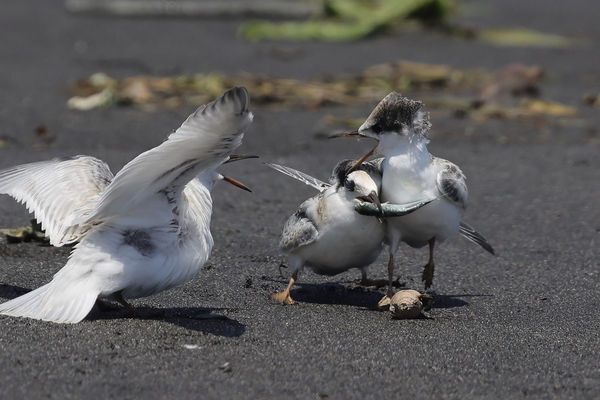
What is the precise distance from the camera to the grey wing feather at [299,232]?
5.03 metres

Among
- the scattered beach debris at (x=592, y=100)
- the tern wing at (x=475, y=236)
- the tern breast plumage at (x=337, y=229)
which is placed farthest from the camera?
the scattered beach debris at (x=592, y=100)

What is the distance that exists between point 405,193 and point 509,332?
2.87ft

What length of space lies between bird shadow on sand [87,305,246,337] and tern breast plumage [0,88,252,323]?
0.34 ft

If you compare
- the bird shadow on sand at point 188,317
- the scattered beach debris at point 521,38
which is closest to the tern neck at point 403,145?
the bird shadow on sand at point 188,317

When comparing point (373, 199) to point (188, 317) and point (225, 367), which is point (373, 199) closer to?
point (188, 317)

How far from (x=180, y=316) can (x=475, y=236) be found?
1.88 meters

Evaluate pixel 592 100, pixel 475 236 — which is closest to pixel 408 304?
pixel 475 236

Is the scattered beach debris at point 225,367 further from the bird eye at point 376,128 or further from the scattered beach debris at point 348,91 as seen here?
the scattered beach debris at point 348,91

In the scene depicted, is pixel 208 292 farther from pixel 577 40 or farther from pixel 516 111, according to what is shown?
pixel 577 40

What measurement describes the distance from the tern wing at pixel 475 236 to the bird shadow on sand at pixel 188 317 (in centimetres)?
162

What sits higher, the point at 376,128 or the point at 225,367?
the point at 376,128

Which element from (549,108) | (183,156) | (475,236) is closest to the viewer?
(183,156)

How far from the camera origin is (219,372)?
377cm

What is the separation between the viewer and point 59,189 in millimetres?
5051
